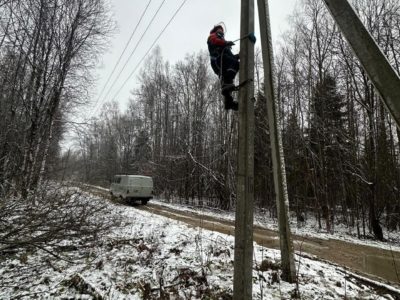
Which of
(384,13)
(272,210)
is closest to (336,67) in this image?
(384,13)

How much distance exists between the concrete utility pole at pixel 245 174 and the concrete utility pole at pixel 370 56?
1.25m

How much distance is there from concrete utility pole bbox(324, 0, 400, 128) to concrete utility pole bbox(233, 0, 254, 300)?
1.25 meters

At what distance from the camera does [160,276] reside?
18.3 feet

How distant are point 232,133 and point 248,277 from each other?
1792cm

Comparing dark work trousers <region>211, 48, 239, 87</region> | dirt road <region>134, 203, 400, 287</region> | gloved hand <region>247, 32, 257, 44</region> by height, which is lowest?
dirt road <region>134, 203, 400, 287</region>

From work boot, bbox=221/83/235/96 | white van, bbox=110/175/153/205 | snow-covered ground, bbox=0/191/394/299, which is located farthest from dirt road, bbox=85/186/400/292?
white van, bbox=110/175/153/205

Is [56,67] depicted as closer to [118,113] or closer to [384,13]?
[384,13]

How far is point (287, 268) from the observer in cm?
489

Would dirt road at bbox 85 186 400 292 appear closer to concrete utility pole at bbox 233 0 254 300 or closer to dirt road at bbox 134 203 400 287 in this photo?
dirt road at bbox 134 203 400 287

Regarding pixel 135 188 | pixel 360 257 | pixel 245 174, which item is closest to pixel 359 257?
→ pixel 360 257

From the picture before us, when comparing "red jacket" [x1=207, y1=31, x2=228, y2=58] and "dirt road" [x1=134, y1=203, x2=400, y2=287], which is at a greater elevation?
"red jacket" [x1=207, y1=31, x2=228, y2=58]

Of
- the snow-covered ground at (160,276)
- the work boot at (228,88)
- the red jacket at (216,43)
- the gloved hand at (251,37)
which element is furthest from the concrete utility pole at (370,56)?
the snow-covered ground at (160,276)

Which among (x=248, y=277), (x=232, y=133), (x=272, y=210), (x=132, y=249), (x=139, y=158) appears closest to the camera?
(x=248, y=277)

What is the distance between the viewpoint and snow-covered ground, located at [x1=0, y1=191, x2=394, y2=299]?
187 inches
